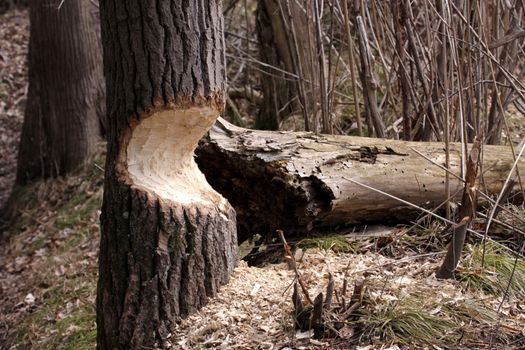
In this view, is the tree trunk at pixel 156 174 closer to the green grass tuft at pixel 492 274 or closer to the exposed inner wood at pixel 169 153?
the exposed inner wood at pixel 169 153

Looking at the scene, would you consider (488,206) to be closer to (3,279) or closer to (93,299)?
(93,299)

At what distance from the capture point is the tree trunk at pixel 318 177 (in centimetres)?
393

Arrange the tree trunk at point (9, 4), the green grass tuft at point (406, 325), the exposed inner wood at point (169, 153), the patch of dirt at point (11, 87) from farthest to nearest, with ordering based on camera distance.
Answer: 1. the tree trunk at point (9, 4)
2. the patch of dirt at point (11, 87)
3. the exposed inner wood at point (169, 153)
4. the green grass tuft at point (406, 325)

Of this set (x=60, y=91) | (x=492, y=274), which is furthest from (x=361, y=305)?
(x=60, y=91)

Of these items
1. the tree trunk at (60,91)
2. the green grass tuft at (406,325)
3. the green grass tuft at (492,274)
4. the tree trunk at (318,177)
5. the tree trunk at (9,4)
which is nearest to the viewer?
the green grass tuft at (406,325)

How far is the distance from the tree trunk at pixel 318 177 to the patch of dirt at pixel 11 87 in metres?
4.92

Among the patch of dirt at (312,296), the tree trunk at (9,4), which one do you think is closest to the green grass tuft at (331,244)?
the patch of dirt at (312,296)

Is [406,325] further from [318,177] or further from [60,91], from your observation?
[60,91]

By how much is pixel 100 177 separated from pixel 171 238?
4421 mm

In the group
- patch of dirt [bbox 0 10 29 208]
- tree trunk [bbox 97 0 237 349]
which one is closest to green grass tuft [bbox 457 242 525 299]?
tree trunk [bbox 97 0 237 349]

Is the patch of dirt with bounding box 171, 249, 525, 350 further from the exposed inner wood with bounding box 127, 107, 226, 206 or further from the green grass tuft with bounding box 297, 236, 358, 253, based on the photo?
the exposed inner wood with bounding box 127, 107, 226, 206

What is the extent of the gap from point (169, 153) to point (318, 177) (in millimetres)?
872

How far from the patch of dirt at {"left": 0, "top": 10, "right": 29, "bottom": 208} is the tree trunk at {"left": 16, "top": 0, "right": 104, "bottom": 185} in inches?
35.4

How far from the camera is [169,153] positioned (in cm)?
345
